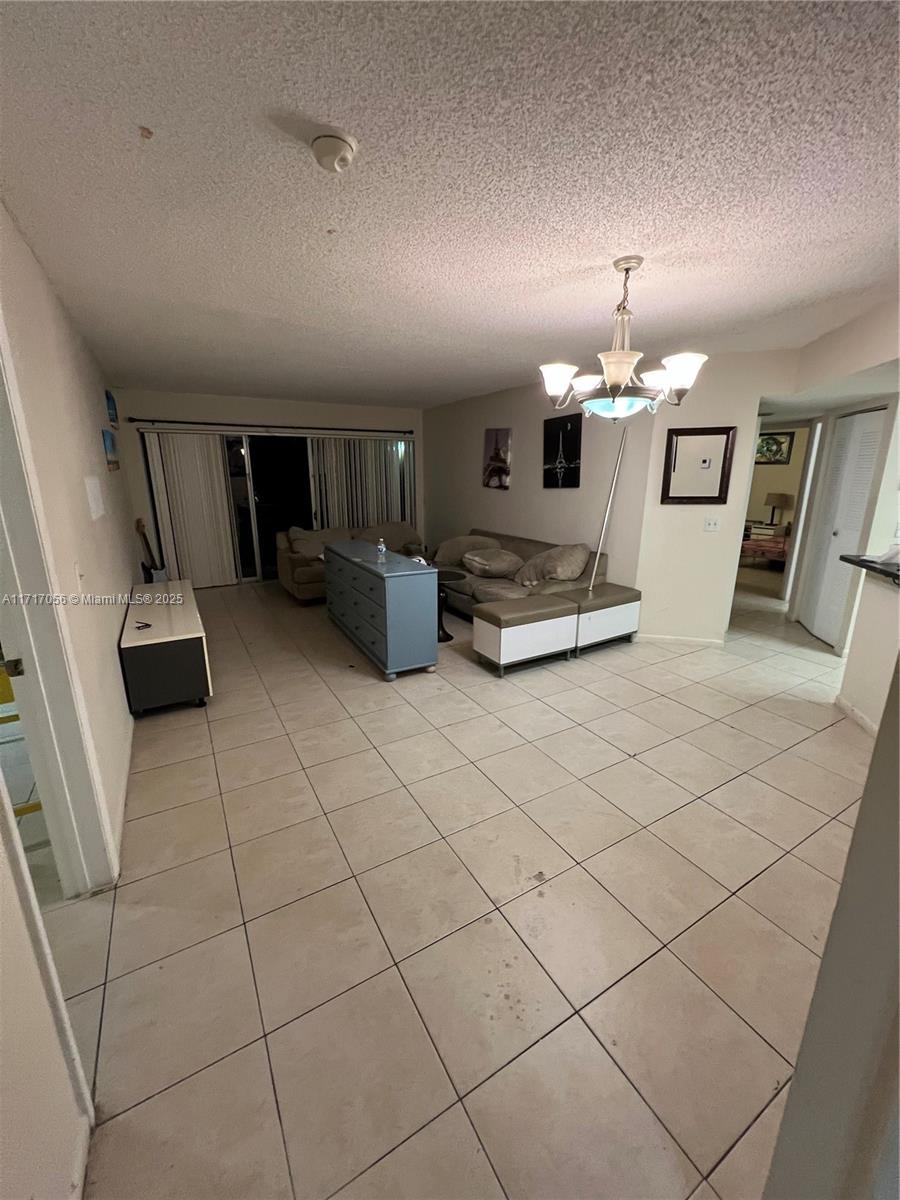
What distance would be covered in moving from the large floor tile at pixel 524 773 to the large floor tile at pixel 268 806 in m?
0.87

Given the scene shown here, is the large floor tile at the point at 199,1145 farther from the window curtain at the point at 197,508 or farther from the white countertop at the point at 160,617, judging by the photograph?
the window curtain at the point at 197,508

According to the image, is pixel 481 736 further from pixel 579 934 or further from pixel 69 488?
pixel 69 488

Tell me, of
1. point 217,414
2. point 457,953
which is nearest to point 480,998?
point 457,953

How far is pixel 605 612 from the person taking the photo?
3.90 m

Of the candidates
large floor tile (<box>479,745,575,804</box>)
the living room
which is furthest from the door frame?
large floor tile (<box>479,745,575,804</box>)

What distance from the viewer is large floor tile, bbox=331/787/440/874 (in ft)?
6.22

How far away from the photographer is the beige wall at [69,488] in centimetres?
158

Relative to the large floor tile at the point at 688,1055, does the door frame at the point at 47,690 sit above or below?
above

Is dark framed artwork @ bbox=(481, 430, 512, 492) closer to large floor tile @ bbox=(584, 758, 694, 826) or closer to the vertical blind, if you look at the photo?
the vertical blind

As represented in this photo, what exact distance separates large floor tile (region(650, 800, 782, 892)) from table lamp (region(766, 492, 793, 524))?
7144 mm

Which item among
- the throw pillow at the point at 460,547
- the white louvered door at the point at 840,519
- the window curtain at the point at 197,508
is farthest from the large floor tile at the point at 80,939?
the white louvered door at the point at 840,519

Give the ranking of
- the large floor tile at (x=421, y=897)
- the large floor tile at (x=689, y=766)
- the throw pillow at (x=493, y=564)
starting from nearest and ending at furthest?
1. the large floor tile at (x=421, y=897)
2. the large floor tile at (x=689, y=766)
3. the throw pillow at (x=493, y=564)

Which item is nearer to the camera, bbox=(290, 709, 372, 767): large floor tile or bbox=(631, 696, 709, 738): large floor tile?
bbox=(290, 709, 372, 767): large floor tile

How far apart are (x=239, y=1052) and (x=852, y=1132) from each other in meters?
1.34
